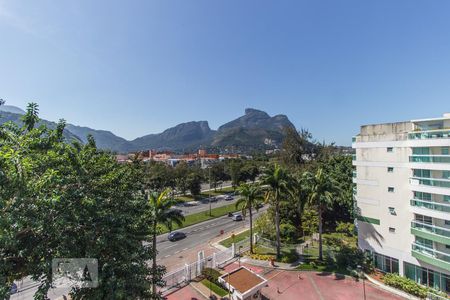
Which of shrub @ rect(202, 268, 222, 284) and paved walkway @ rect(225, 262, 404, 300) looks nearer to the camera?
paved walkway @ rect(225, 262, 404, 300)

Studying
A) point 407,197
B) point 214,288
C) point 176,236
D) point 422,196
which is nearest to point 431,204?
point 422,196

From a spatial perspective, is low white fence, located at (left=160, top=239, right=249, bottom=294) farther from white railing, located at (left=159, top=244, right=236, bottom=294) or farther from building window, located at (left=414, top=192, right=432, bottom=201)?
building window, located at (left=414, top=192, right=432, bottom=201)

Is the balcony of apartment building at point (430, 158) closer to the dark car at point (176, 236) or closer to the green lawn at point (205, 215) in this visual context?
the dark car at point (176, 236)

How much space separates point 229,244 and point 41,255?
28906 millimetres

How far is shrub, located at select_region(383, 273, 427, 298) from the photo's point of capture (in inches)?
907

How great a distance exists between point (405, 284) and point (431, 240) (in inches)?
189

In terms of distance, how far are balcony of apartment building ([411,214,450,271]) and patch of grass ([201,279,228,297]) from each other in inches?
737

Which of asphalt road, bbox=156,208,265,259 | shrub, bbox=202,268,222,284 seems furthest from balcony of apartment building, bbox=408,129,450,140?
asphalt road, bbox=156,208,265,259

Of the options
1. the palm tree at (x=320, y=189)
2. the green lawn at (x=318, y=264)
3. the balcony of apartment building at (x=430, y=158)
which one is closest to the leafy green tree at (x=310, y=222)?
the green lawn at (x=318, y=264)

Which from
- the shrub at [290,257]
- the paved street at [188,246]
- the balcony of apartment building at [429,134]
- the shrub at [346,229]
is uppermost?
the balcony of apartment building at [429,134]

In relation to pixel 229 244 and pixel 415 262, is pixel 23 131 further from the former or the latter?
pixel 415 262

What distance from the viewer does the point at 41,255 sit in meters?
12.0

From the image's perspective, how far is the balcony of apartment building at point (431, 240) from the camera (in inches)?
878

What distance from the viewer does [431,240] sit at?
76.7ft
